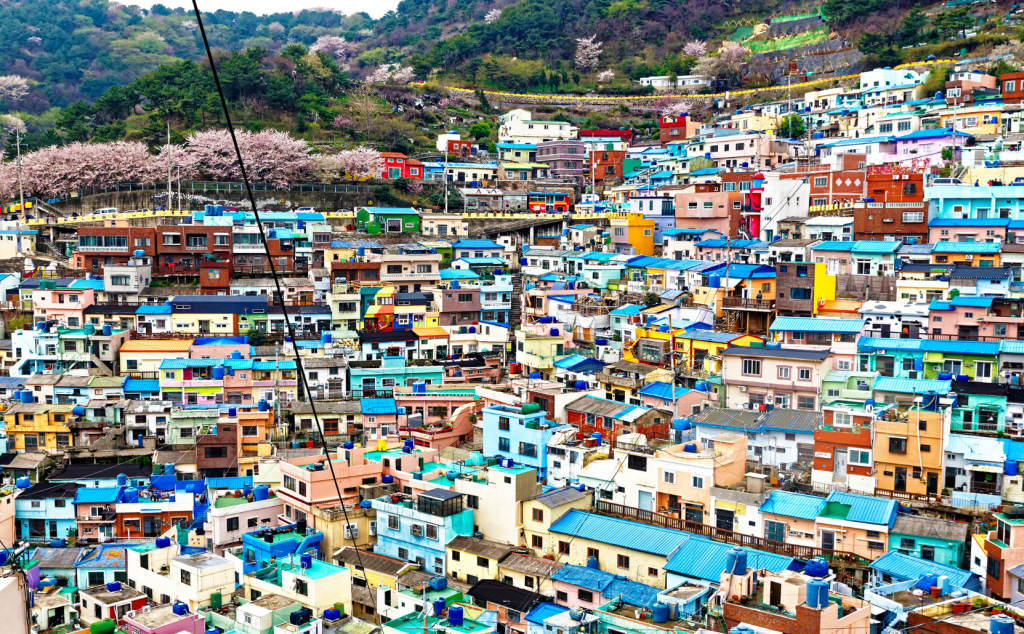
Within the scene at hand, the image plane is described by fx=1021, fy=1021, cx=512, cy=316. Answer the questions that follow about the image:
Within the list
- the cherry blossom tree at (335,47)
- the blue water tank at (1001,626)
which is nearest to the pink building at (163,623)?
the blue water tank at (1001,626)

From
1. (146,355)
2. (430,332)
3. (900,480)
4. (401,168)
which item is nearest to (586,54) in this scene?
(401,168)

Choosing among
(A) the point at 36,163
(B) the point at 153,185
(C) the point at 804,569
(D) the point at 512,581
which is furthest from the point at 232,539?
(A) the point at 36,163

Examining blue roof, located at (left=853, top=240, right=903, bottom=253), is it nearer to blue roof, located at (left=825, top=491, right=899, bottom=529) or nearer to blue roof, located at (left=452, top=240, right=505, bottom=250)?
blue roof, located at (left=825, top=491, right=899, bottom=529)

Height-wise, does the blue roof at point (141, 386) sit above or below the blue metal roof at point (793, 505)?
above

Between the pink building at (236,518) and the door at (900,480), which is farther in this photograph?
the pink building at (236,518)

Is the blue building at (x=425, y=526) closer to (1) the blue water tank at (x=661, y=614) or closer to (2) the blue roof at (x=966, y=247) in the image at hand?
(1) the blue water tank at (x=661, y=614)

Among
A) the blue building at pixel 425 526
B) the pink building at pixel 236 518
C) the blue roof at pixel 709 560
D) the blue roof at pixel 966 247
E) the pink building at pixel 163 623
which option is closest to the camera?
the pink building at pixel 163 623

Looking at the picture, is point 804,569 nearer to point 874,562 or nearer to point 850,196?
point 874,562

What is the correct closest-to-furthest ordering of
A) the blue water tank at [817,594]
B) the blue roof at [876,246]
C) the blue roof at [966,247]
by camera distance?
1. the blue water tank at [817,594]
2. the blue roof at [966,247]
3. the blue roof at [876,246]
